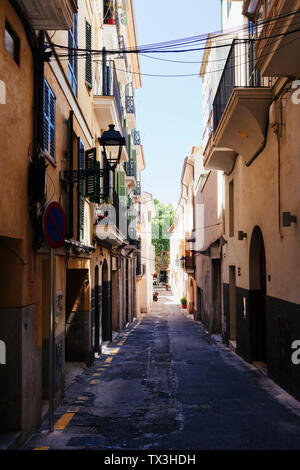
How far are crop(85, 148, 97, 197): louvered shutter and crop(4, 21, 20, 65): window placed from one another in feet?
17.8

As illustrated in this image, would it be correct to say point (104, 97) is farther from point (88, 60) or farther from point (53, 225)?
point (53, 225)

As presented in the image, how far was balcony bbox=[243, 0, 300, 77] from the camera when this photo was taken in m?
6.93

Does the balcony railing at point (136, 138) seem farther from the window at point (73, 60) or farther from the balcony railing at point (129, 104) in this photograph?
the window at point (73, 60)

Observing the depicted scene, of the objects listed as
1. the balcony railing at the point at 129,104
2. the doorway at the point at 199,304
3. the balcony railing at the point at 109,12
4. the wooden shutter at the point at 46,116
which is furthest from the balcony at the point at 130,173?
the wooden shutter at the point at 46,116

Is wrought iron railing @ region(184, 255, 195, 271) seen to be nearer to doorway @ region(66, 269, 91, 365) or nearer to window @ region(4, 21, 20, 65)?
doorway @ region(66, 269, 91, 365)

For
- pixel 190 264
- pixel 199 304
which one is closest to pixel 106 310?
pixel 199 304

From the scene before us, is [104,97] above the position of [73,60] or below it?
above

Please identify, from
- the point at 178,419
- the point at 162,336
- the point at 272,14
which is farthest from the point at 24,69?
the point at 162,336

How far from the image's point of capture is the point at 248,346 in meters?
12.3

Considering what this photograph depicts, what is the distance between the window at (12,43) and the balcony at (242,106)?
17.6 ft

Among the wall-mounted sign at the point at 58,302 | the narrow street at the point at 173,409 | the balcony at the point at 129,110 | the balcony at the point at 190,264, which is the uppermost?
the balcony at the point at 129,110

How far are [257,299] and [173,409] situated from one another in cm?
525

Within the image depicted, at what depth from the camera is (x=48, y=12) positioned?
627cm

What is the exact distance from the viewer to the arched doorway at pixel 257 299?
12.1 m
